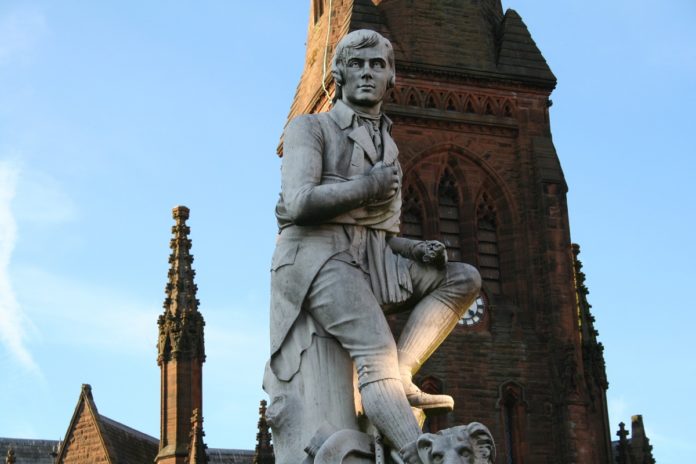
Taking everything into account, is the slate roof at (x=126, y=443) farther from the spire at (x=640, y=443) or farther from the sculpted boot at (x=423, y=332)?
the sculpted boot at (x=423, y=332)

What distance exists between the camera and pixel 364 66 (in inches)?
335

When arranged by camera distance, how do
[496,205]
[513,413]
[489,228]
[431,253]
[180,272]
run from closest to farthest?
[431,253]
[180,272]
[513,413]
[489,228]
[496,205]

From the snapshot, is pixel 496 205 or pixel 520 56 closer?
pixel 496 205

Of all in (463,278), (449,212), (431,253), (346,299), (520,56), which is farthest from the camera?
(520,56)

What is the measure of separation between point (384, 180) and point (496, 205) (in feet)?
153

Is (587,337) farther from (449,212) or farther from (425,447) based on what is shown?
(425,447)

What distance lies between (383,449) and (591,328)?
49.1 meters

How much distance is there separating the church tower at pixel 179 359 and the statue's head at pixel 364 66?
3635cm

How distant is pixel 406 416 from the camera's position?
773 cm

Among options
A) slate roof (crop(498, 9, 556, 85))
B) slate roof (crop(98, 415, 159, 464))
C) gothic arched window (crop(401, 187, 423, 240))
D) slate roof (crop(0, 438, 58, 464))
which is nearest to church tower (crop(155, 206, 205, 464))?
slate roof (crop(98, 415, 159, 464))

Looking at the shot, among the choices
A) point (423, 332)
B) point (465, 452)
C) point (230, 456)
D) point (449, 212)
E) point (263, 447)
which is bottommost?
point (465, 452)

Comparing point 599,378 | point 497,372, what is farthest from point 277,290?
point 599,378

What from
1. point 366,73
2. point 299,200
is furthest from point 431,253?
point 366,73

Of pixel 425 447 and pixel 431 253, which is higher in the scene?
pixel 431 253
